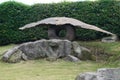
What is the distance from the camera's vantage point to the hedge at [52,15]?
21.5m

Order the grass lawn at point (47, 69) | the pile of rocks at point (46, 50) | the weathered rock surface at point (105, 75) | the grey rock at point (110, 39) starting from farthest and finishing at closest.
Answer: the grey rock at point (110, 39) → the pile of rocks at point (46, 50) → the grass lawn at point (47, 69) → the weathered rock surface at point (105, 75)


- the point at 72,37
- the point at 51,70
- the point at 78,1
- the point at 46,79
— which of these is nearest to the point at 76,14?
the point at 78,1

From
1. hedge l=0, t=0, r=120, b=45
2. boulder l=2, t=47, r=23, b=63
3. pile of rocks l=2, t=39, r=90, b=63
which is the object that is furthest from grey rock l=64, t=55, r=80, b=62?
hedge l=0, t=0, r=120, b=45

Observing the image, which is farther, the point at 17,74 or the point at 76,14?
the point at 76,14

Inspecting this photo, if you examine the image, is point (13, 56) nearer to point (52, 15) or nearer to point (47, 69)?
point (47, 69)

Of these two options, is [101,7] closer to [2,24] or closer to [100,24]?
[100,24]

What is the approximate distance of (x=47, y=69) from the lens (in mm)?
14664

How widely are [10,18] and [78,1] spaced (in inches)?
143

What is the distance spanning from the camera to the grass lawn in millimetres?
12828

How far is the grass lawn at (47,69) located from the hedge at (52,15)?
377 centimetres

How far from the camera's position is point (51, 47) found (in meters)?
17.1

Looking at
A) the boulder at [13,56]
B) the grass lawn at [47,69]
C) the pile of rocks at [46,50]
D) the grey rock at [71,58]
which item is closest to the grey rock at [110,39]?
the grass lawn at [47,69]

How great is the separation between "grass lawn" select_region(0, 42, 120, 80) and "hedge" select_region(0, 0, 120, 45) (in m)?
3.77

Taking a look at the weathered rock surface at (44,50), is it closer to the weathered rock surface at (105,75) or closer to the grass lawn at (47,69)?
the grass lawn at (47,69)
